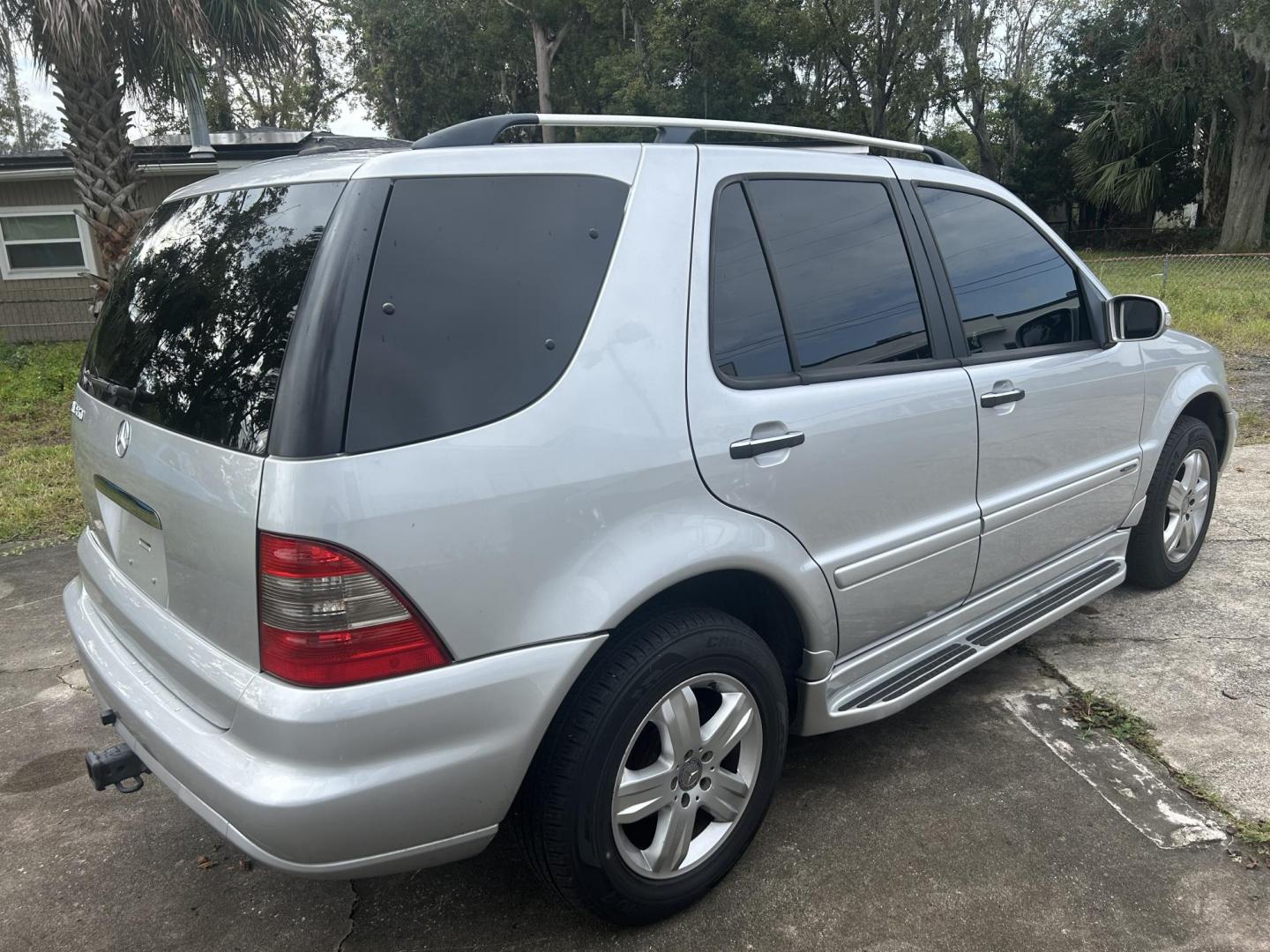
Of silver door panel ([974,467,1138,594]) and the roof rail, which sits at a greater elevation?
the roof rail

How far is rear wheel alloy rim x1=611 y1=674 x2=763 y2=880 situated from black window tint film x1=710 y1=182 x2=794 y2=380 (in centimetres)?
78

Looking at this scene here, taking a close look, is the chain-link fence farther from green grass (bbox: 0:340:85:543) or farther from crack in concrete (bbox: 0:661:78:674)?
crack in concrete (bbox: 0:661:78:674)

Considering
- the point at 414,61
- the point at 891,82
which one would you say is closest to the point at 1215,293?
the point at 891,82

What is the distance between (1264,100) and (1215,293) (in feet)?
47.7

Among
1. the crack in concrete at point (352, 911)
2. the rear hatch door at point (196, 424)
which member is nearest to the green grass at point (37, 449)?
the rear hatch door at point (196, 424)

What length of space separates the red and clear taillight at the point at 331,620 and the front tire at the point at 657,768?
42 cm

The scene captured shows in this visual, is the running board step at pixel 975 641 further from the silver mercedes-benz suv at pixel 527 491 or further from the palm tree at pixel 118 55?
the palm tree at pixel 118 55

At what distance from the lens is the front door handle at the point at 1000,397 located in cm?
292

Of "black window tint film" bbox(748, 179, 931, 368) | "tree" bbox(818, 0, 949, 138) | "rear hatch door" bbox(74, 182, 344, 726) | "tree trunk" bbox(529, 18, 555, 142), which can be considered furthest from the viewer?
"tree trunk" bbox(529, 18, 555, 142)

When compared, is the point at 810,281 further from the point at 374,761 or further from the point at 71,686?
the point at 71,686

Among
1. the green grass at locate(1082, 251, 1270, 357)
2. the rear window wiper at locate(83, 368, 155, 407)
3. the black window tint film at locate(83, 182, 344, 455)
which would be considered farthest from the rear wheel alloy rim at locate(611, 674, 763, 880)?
the green grass at locate(1082, 251, 1270, 357)

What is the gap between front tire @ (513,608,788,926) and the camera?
6.67 ft

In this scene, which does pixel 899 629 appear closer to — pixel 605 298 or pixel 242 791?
pixel 605 298

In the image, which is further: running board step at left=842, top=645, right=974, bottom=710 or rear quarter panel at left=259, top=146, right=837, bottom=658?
running board step at left=842, top=645, right=974, bottom=710
